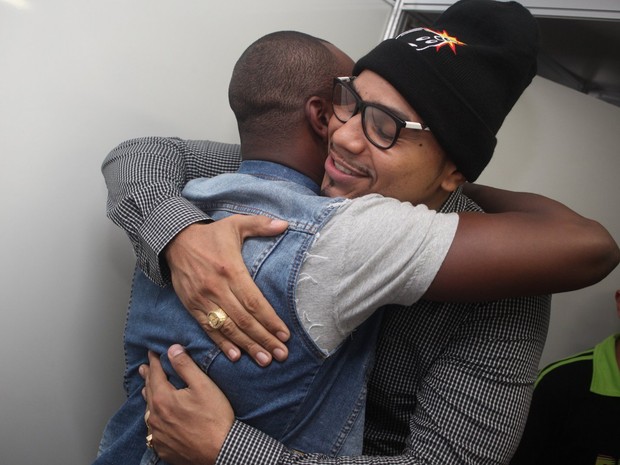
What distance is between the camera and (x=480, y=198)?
1.18 m

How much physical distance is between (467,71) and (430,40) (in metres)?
0.09

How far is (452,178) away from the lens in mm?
1021

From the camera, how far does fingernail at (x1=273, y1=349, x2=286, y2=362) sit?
83cm

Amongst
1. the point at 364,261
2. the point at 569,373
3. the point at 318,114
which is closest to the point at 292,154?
the point at 318,114

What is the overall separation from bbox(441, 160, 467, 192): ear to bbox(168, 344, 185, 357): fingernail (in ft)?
1.84

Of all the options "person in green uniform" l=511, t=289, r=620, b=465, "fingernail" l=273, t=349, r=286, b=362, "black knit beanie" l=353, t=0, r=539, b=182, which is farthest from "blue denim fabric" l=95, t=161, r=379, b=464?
"person in green uniform" l=511, t=289, r=620, b=465

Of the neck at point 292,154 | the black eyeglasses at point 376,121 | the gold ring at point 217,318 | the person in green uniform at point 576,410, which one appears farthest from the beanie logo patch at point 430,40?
the person in green uniform at point 576,410

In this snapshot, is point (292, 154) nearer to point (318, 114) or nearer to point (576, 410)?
point (318, 114)

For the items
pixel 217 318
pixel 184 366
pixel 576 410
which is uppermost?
pixel 217 318

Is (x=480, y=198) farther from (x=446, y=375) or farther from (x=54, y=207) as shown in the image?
(x=54, y=207)

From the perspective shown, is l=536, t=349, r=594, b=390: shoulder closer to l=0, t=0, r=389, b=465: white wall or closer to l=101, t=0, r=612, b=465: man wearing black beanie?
l=101, t=0, r=612, b=465: man wearing black beanie

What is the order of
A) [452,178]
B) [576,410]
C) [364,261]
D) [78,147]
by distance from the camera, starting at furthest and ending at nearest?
[576,410] < [78,147] < [452,178] < [364,261]

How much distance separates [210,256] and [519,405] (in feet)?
1.86

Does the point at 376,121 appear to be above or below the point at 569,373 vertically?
above
